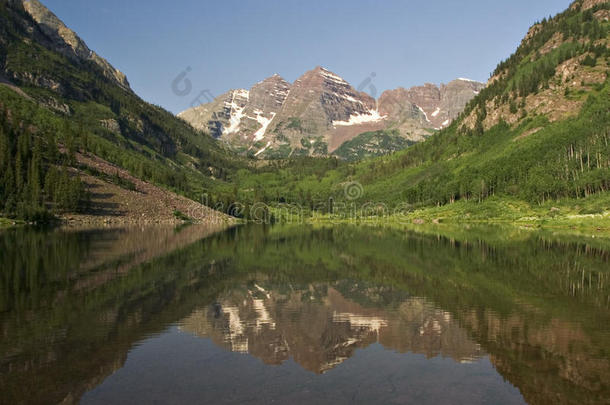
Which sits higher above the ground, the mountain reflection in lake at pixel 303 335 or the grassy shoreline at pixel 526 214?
the grassy shoreline at pixel 526 214

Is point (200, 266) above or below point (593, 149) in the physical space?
below

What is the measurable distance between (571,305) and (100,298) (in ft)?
98.1

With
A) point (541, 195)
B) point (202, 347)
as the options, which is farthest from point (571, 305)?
point (541, 195)

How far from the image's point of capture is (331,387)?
1506cm

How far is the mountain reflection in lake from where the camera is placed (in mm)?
14633

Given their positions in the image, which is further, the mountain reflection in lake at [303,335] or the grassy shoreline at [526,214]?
the grassy shoreline at [526,214]

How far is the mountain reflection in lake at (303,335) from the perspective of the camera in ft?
48.0

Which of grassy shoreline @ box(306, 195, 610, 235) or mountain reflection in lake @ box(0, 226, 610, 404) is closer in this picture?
mountain reflection in lake @ box(0, 226, 610, 404)

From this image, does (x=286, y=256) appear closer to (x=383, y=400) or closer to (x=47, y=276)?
(x=47, y=276)

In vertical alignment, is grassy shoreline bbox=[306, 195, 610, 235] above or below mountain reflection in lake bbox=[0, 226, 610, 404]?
above

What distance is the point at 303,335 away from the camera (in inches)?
835

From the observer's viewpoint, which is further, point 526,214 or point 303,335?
point 526,214

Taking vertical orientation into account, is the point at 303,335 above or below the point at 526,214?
below

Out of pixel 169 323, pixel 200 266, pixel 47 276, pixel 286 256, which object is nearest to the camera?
pixel 169 323
